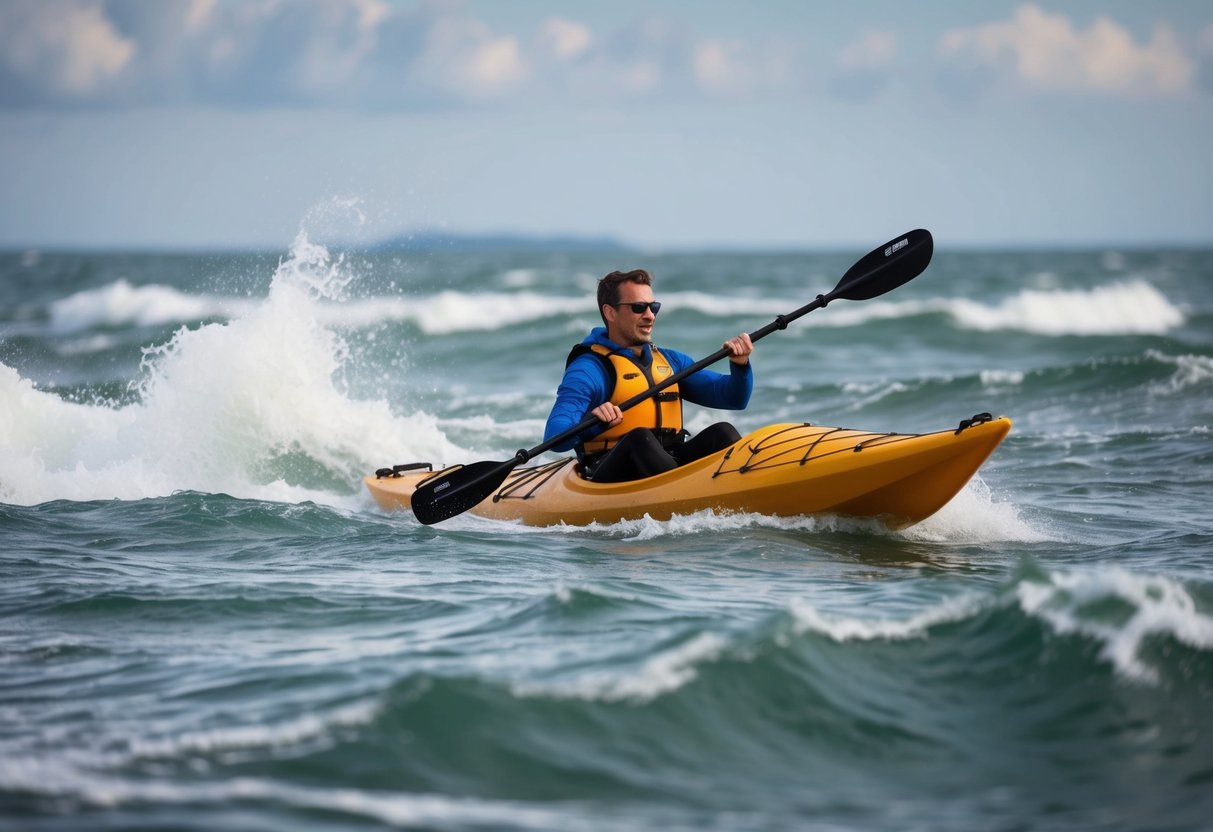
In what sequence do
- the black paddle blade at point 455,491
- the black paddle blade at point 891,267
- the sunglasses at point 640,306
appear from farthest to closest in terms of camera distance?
the black paddle blade at point 891,267
the black paddle blade at point 455,491
the sunglasses at point 640,306

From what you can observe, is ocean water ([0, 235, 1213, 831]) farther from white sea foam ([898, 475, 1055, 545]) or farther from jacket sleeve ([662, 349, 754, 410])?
jacket sleeve ([662, 349, 754, 410])

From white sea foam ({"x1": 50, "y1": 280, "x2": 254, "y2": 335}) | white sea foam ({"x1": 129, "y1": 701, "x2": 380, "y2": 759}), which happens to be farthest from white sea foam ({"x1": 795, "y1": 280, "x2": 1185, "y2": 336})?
white sea foam ({"x1": 129, "y1": 701, "x2": 380, "y2": 759})

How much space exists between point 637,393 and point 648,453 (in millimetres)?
287

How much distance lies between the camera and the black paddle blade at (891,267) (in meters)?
6.57

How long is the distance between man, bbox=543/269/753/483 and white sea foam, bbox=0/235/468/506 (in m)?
2.34

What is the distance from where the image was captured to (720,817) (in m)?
2.87

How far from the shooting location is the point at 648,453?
596 centimetres

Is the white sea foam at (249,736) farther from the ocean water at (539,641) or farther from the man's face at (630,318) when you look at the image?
the man's face at (630,318)

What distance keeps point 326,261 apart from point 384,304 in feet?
53.0

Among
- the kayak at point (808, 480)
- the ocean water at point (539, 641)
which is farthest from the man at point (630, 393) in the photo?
the ocean water at point (539, 641)

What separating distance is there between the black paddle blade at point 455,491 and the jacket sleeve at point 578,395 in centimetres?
43

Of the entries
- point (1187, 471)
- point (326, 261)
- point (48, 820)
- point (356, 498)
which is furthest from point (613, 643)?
point (326, 261)

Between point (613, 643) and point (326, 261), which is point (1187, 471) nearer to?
point (613, 643)

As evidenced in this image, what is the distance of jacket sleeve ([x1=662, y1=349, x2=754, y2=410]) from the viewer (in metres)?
6.11
